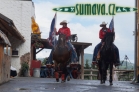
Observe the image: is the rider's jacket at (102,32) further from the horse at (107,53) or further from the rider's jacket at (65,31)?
the rider's jacket at (65,31)

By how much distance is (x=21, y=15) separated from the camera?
29.6 metres

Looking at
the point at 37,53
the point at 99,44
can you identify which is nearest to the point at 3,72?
the point at 99,44

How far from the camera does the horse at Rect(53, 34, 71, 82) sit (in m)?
15.7

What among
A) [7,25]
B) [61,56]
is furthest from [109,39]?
[7,25]

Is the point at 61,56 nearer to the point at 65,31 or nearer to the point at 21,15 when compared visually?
the point at 65,31

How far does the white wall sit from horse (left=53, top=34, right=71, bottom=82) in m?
12.7

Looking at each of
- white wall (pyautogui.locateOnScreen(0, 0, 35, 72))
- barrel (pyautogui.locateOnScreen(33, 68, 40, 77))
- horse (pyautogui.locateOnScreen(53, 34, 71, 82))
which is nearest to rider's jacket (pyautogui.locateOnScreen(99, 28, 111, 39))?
horse (pyautogui.locateOnScreen(53, 34, 71, 82))

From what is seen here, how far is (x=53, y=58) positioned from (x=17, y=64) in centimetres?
1285

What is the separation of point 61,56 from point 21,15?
14.1m

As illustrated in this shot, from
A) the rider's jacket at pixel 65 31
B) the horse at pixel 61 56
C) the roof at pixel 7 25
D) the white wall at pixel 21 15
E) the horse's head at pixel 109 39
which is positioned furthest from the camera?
the white wall at pixel 21 15

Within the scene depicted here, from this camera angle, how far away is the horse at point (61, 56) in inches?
617

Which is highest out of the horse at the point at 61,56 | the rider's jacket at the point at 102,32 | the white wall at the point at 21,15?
the white wall at the point at 21,15

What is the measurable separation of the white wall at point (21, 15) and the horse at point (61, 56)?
12661 millimetres

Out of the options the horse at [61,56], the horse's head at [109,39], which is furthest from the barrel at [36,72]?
the horse's head at [109,39]
